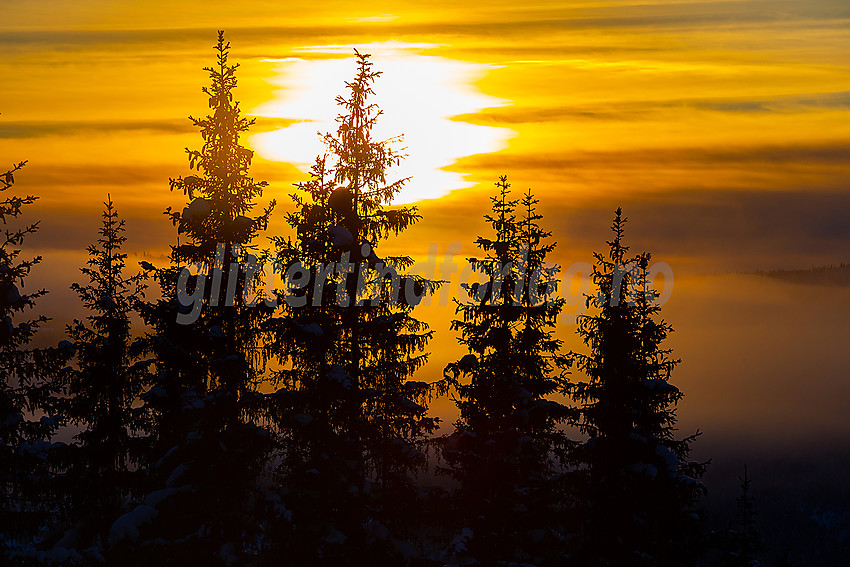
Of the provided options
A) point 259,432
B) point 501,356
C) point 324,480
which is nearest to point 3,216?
point 259,432

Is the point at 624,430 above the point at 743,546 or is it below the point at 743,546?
above

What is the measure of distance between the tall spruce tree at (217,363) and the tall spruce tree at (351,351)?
1105mm

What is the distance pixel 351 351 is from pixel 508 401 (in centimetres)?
561

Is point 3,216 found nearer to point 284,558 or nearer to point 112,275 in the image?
point 112,275

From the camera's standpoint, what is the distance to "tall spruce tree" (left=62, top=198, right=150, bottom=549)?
32.7 metres

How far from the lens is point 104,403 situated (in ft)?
110

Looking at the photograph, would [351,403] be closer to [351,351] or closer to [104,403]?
[351,351]

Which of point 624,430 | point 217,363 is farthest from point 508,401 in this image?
point 217,363

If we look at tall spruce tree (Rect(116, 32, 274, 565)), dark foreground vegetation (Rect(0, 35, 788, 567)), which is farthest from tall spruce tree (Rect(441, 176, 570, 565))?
tall spruce tree (Rect(116, 32, 274, 565))

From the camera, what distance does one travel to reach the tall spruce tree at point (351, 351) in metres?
27.2

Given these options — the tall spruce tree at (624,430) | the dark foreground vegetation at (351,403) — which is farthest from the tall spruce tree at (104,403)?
the tall spruce tree at (624,430)

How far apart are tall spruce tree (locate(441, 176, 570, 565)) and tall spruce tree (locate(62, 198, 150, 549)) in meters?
11.8

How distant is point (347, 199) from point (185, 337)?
7110mm

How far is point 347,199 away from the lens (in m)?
27.9
